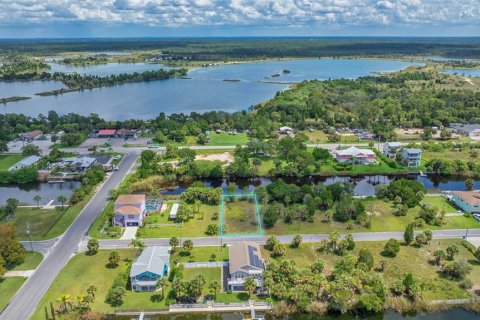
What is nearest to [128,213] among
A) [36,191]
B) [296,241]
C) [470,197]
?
[296,241]

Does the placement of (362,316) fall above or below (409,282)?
below

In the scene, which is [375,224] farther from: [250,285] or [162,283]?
[162,283]

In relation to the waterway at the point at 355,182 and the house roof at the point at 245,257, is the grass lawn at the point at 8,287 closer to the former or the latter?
the house roof at the point at 245,257

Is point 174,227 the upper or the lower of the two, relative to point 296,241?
lower

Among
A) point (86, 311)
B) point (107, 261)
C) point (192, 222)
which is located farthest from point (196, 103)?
point (86, 311)

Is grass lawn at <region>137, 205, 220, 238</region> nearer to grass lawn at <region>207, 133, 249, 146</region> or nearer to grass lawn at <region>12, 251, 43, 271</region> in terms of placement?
grass lawn at <region>12, 251, 43, 271</region>

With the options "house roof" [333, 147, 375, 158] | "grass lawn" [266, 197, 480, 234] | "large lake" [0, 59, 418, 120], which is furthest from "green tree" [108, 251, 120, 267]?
"large lake" [0, 59, 418, 120]

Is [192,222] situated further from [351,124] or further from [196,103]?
[196,103]
